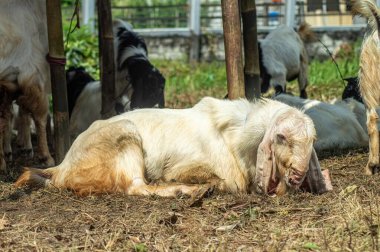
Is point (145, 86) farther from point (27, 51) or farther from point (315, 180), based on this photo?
point (315, 180)

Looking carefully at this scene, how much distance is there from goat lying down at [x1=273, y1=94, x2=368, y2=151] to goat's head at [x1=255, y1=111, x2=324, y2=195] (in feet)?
10.2

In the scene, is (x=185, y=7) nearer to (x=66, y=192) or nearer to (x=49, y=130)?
(x=49, y=130)

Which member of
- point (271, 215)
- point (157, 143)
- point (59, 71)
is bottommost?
point (271, 215)

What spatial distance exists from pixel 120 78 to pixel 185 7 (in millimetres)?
11114

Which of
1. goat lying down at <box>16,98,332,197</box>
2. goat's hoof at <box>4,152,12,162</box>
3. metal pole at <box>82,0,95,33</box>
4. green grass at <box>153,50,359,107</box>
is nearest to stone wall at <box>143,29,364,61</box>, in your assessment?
green grass at <box>153,50,359,107</box>

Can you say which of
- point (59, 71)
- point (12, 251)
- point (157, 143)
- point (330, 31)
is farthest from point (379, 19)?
point (330, 31)

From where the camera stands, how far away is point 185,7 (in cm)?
2184

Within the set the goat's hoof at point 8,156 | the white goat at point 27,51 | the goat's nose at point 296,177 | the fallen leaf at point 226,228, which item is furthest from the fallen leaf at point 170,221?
the goat's hoof at point 8,156

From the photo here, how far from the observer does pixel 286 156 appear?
5875 mm

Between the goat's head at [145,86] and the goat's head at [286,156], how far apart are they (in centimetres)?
480

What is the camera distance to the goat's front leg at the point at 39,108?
804cm

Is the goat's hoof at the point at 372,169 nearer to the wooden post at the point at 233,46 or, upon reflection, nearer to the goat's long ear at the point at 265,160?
the wooden post at the point at 233,46

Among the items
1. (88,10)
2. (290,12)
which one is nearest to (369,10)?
(290,12)

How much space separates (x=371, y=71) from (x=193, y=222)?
2.91 meters
